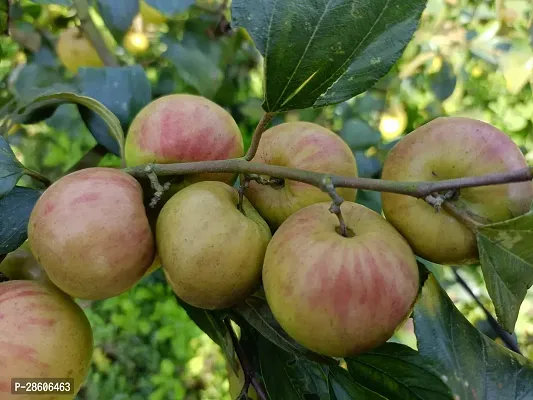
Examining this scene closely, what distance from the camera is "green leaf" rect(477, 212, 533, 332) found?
42 cm

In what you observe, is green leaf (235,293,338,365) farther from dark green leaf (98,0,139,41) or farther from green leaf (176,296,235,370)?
dark green leaf (98,0,139,41)

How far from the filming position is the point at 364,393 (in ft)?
1.78

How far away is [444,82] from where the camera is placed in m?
1.37

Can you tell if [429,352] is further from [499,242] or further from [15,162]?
[15,162]

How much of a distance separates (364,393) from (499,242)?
218mm

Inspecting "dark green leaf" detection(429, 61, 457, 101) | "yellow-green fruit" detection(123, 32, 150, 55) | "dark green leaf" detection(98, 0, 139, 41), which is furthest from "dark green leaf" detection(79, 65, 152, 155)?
"dark green leaf" detection(429, 61, 457, 101)

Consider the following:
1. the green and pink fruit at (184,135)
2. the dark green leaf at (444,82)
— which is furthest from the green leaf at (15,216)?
the dark green leaf at (444,82)

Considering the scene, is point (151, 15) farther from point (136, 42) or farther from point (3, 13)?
point (3, 13)

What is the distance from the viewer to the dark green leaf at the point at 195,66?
0.98 m

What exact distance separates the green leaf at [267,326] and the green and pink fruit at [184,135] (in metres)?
0.15

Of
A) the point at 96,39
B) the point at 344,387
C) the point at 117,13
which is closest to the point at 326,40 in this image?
the point at 344,387

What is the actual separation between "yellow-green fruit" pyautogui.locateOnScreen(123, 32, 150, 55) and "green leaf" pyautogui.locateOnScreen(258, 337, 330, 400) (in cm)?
102

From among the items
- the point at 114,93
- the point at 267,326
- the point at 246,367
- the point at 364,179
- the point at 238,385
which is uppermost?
the point at 364,179

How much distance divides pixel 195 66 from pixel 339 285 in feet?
2.30
